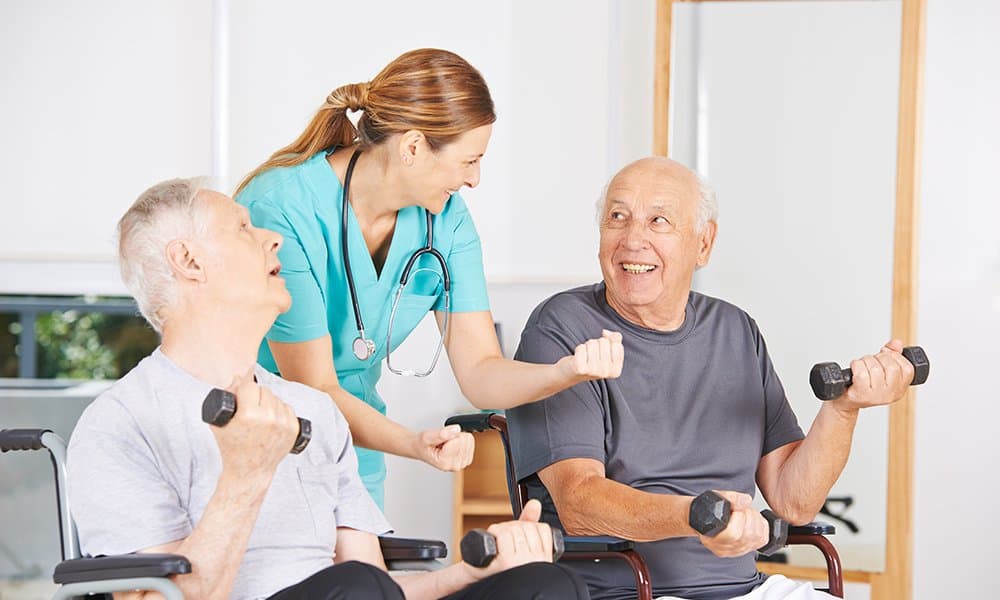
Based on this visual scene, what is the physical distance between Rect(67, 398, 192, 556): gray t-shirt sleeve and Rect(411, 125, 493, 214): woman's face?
0.67m

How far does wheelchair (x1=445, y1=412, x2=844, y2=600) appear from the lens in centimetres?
174

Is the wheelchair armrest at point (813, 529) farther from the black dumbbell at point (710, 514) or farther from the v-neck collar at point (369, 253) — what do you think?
the v-neck collar at point (369, 253)

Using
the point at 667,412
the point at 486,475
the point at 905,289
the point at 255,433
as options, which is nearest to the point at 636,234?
the point at 667,412

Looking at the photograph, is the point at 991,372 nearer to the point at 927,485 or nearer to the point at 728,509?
the point at 927,485

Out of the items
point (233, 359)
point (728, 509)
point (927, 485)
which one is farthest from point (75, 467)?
point (927, 485)

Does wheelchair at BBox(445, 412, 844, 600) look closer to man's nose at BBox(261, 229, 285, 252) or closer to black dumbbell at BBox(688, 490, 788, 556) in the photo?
black dumbbell at BBox(688, 490, 788, 556)

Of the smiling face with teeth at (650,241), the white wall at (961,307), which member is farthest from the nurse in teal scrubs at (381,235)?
the white wall at (961,307)

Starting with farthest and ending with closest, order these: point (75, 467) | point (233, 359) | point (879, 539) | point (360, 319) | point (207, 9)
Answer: point (207, 9) → point (879, 539) → point (360, 319) → point (233, 359) → point (75, 467)

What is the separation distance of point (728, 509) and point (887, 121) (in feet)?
6.81

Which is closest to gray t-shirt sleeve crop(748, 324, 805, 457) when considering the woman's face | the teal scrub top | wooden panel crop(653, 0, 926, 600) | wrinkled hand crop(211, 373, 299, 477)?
the teal scrub top

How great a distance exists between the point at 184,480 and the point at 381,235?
69cm

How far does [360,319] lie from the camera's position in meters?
2.02

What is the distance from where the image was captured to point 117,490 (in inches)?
56.7

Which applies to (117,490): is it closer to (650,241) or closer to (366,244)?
(366,244)
